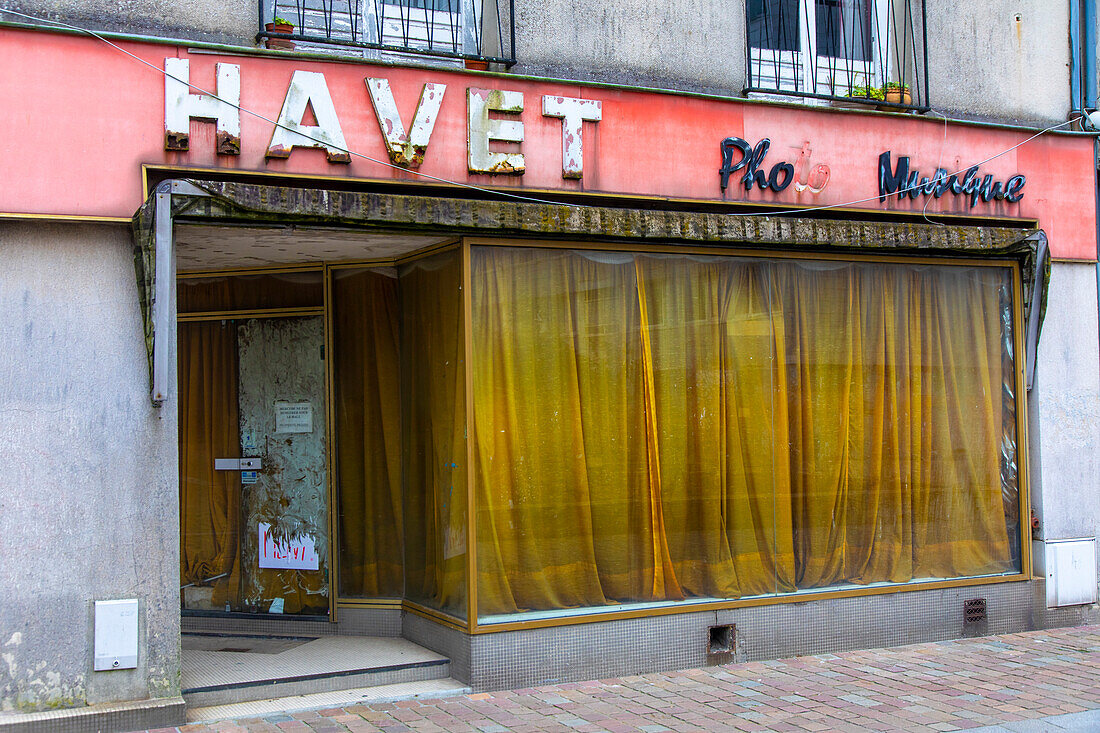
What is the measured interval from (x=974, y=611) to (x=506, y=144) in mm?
5049

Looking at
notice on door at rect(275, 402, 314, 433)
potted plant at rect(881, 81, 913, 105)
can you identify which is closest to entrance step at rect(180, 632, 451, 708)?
notice on door at rect(275, 402, 314, 433)

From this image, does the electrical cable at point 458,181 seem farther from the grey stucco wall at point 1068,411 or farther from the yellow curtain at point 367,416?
the yellow curtain at point 367,416

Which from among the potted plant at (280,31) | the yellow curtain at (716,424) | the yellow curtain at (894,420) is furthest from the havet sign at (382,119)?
the yellow curtain at (894,420)

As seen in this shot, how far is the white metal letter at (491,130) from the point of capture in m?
6.49

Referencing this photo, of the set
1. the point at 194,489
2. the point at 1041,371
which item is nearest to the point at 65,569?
the point at 194,489

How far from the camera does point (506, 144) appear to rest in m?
6.57

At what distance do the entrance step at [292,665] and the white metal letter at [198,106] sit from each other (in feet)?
10.3

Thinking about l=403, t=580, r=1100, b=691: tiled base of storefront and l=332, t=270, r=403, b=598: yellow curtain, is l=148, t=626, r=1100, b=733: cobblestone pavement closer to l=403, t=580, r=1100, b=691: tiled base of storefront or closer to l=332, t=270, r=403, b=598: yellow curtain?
l=403, t=580, r=1100, b=691: tiled base of storefront

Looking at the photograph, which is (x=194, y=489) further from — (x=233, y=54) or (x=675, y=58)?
(x=675, y=58)

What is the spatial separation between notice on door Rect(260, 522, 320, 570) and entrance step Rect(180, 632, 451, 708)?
52 cm

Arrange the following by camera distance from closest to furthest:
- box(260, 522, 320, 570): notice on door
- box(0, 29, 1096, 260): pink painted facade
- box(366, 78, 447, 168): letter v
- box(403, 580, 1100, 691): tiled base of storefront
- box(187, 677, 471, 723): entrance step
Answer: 1. box(0, 29, 1096, 260): pink painted facade
2. box(187, 677, 471, 723): entrance step
3. box(366, 78, 447, 168): letter v
4. box(403, 580, 1100, 691): tiled base of storefront
5. box(260, 522, 320, 570): notice on door

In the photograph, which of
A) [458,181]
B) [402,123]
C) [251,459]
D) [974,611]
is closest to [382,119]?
[402,123]

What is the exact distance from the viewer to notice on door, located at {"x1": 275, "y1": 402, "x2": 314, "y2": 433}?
761 cm

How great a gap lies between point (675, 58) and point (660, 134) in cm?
65
